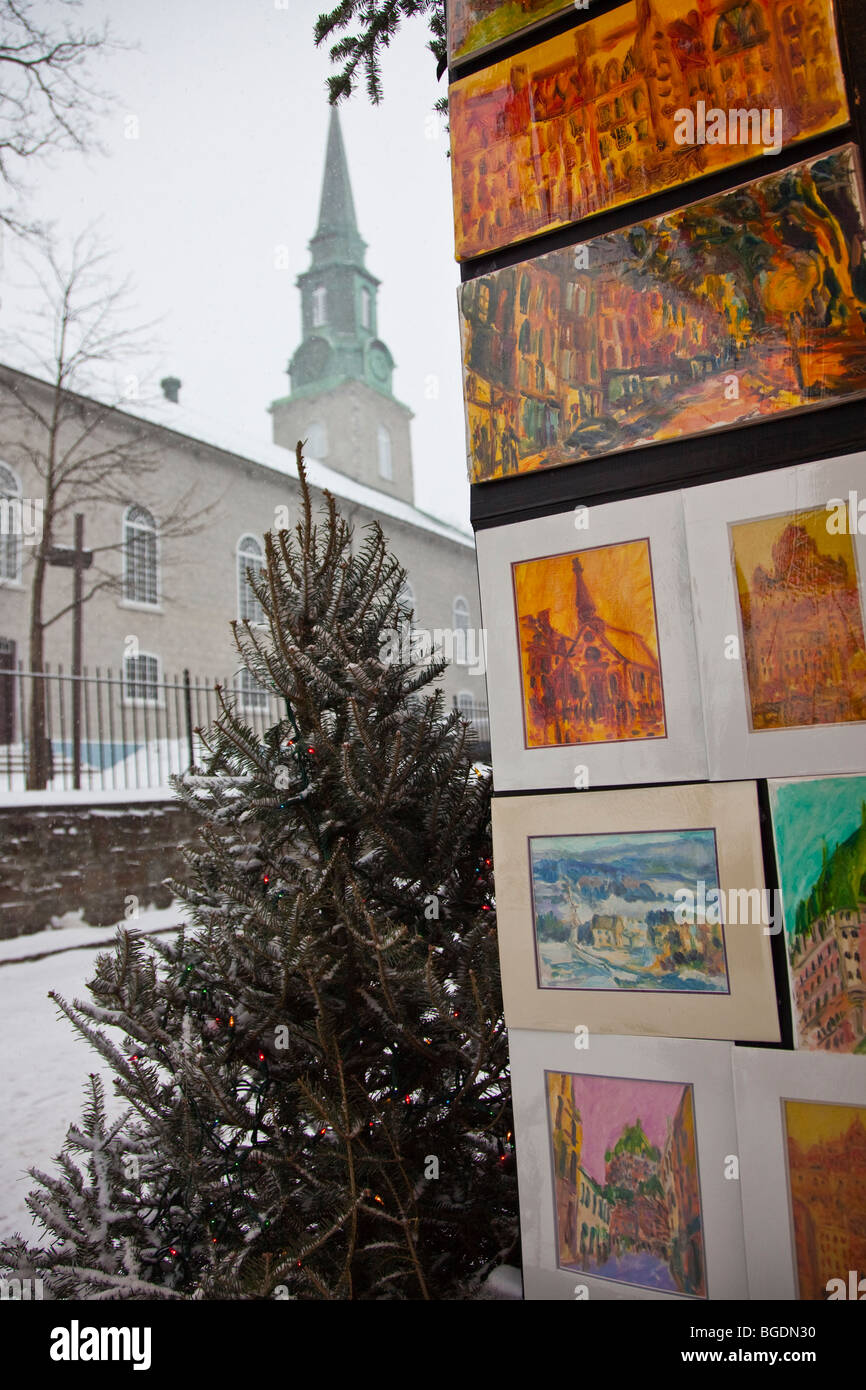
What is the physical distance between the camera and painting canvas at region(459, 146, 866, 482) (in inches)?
59.0

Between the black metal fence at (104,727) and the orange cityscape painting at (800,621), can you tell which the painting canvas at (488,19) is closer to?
the orange cityscape painting at (800,621)

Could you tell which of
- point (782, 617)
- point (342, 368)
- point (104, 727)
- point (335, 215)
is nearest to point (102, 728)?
point (104, 727)

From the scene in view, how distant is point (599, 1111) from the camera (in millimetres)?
1634

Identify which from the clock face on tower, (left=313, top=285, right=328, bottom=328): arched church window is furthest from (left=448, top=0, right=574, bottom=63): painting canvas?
(left=313, top=285, right=328, bottom=328): arched church window

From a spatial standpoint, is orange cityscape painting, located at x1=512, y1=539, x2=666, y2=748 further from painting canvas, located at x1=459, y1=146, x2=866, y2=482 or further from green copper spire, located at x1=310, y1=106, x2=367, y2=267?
green copper spire, located at x1=310, y1=106, x2=367, y2=267

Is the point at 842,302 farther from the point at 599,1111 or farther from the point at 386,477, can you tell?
the point at 386,477

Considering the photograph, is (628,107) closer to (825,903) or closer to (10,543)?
(825,903)

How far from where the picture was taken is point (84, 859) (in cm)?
753

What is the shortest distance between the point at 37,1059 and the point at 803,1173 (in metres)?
4.17

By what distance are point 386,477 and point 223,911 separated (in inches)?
1237

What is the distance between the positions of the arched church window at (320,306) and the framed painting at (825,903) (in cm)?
3525

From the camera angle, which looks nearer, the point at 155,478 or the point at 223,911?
the point at 223,911

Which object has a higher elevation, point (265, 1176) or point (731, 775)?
point (731, 775)
